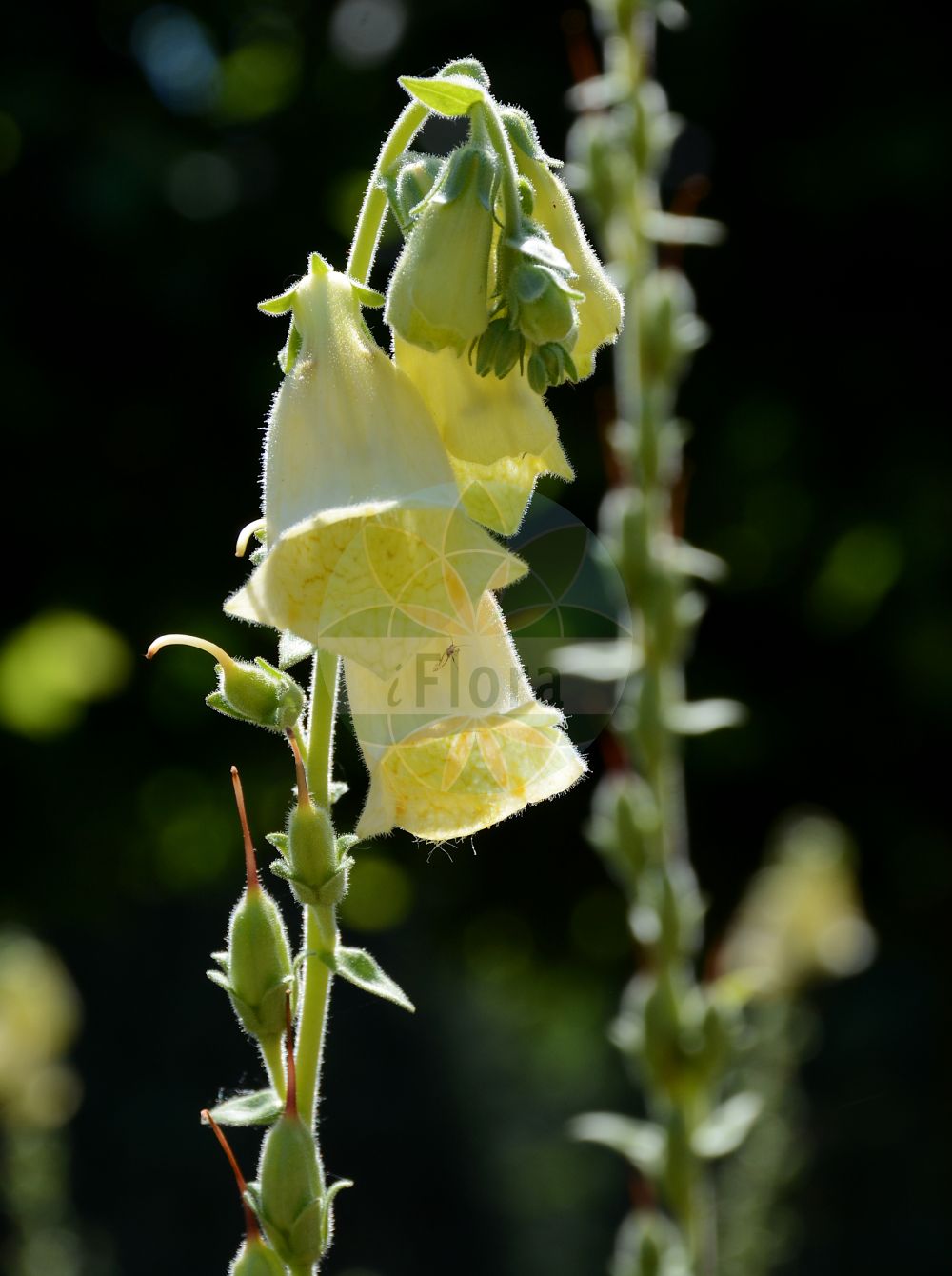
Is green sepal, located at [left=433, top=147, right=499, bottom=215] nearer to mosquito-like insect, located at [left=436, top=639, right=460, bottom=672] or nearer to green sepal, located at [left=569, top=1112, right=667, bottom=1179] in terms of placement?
mosquito-like insect, located at [left=436, top=639, right=460, bottom=672]

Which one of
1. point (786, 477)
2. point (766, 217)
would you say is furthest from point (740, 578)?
point (766, 217)

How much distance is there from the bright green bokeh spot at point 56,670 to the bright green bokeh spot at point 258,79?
1.02 metres

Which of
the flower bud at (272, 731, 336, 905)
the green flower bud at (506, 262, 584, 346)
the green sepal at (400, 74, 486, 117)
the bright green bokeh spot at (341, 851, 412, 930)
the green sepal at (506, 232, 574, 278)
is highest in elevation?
the green sepal at (400, 74, 486, 117)

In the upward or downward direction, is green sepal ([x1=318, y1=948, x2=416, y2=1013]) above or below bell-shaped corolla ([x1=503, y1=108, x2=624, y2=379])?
below

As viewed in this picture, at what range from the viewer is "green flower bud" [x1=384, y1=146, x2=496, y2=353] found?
0.45 m

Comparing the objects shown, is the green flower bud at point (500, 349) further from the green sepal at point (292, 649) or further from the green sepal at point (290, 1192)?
the green sepal at point (290, 1192)

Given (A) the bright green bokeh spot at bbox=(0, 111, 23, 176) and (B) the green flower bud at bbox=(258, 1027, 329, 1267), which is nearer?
(B) the green flower bud at bbox=(258, 1027, 329, 1267)

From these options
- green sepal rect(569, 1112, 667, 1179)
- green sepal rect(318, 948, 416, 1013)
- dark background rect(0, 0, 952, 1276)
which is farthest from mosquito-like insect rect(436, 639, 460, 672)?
dark background rect(0, 0, 952, 1276)

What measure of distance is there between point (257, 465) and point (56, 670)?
0.54 metres

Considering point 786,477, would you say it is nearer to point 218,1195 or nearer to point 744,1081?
point 744,1081

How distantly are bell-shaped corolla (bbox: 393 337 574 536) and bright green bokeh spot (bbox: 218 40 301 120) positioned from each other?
231 centimetres

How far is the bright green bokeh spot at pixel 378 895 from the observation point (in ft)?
9.07

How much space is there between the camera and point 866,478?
2539 mm

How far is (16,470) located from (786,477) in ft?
4.74
